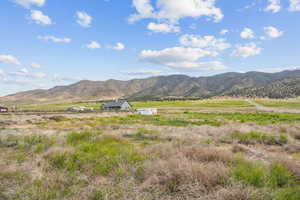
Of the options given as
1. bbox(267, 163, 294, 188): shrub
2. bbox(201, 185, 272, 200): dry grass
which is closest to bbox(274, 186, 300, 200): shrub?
bbox(201, 185, 272, 200): dry grass

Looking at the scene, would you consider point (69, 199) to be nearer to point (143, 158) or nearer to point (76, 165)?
point (76, 165)

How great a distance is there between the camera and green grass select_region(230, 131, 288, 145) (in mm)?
10812

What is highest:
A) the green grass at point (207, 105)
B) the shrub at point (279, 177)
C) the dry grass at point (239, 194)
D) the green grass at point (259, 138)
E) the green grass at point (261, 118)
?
the dry grass at point (239, 194)

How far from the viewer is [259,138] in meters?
11.3

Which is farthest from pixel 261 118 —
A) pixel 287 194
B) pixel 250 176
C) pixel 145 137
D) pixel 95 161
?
pixel 95 161

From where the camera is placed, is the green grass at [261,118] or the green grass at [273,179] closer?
the green grass at [273,179]

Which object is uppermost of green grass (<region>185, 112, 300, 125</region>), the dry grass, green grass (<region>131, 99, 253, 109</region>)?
the dry grass

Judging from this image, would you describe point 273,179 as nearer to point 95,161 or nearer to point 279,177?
point 279,177

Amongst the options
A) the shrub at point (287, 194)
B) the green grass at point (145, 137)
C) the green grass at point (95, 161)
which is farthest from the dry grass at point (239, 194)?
the green grass at point (145, 137)

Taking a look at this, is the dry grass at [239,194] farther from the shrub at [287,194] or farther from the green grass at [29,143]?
the green grass at [29,143]

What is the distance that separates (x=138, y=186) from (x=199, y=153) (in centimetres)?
281

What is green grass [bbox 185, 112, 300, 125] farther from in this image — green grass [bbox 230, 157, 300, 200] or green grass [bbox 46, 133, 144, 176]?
green grass [bbox 46, 133, 144, 176]

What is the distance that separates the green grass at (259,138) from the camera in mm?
10812

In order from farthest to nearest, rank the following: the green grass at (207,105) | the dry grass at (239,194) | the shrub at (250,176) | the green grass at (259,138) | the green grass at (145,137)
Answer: the green grass at (207,105), the green grass at (145,137), the green grass at (259,138), the shrub at (250,176), the dry grass at (239,194)
